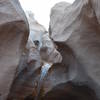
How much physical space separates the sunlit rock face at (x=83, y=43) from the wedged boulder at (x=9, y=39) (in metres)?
1.54

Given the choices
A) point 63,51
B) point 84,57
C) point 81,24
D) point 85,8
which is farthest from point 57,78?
point 85,8

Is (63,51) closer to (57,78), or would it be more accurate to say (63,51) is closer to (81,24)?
(57,78)

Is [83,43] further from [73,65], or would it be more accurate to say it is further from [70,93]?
[70,93]

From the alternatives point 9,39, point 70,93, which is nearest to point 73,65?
point 70,93

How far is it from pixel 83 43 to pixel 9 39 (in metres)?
1.94

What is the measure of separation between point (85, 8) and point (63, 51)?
1716mm

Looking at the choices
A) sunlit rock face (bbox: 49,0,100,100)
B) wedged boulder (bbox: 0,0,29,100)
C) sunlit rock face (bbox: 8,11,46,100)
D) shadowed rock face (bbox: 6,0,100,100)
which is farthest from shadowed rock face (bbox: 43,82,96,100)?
wedged boulder (bbox: 0,0,29,100)

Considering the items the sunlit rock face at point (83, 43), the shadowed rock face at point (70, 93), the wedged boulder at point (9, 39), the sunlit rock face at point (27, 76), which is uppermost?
the wedged boulder at point (9, 39)

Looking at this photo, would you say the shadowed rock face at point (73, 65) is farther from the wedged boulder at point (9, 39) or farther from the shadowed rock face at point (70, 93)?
the wedged boulder at point (9, 39)

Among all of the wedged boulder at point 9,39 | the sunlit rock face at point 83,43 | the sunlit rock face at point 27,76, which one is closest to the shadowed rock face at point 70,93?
the sunlit rock face at point 83,43

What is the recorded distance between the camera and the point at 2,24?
4973 mm

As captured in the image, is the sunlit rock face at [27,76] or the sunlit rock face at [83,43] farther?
the sunlit rock face at [27,76]

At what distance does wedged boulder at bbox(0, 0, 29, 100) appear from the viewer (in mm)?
5055

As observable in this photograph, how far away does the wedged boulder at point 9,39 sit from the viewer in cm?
505
